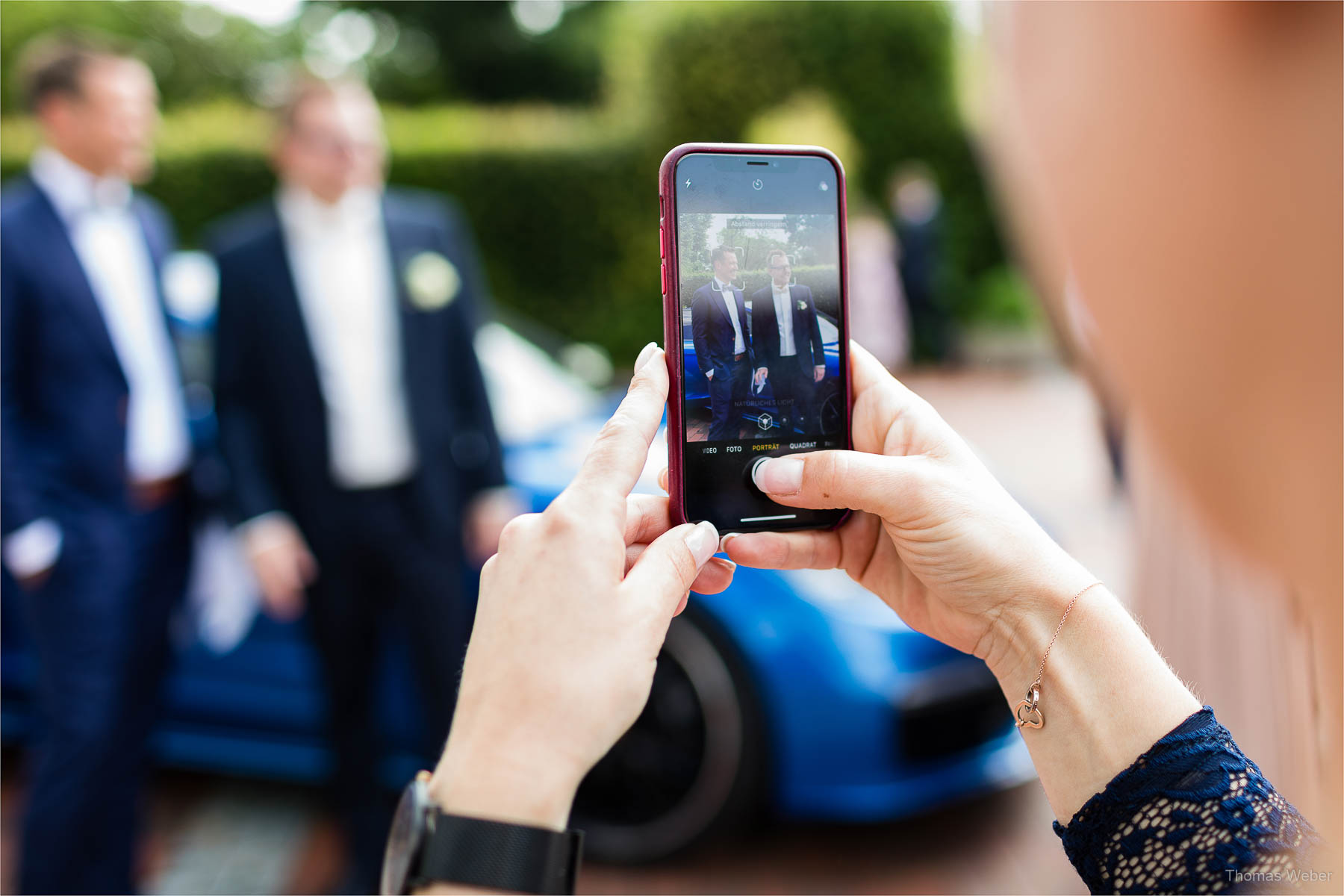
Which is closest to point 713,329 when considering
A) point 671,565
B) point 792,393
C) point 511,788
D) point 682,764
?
point 792,393

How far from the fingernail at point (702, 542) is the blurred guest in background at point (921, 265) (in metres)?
9.30

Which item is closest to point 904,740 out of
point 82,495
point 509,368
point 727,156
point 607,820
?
point 607,820

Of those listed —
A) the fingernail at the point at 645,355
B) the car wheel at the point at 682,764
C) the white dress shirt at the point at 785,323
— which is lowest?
the car wheel at the point at 682,764

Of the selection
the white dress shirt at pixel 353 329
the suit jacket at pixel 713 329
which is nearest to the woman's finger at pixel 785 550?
the suit jacket at pixel 713 329

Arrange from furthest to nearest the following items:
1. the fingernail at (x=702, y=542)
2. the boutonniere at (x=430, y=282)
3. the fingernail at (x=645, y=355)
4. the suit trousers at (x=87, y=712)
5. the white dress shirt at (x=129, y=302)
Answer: the boutonniere at (x=430, y=282) < the white dress shirt at (x=129, y=302) < the suit trousers at (x=87, y=712) < the fingernail at (x=645, y=355) < the fingernail at (x=702, y=542)

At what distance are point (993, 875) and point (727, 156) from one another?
2044 mm

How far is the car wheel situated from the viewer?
7.87 feet

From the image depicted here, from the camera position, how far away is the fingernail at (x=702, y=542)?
1.04m

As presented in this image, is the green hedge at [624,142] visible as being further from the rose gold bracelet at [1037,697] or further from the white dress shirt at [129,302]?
the rose gold bracelet at [1037,697]

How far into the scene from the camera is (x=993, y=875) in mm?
2441

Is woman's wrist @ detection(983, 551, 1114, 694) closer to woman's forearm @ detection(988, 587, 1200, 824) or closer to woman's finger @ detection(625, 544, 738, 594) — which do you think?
woman's forearm @ detection(988, 587, 1200, 824)

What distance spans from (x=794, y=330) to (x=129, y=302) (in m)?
2.11

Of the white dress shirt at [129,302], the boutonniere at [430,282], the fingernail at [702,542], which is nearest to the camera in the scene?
the fingernail at [702,542]

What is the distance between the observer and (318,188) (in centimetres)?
260
